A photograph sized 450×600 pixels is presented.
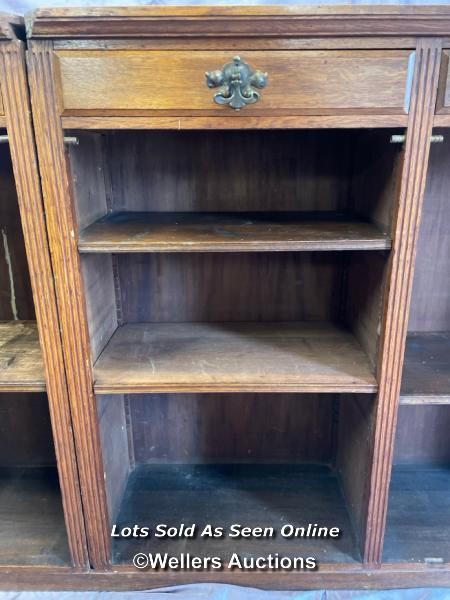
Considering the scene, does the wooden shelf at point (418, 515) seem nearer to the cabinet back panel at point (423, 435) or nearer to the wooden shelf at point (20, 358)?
the cabinet back panel at point (423, 435)

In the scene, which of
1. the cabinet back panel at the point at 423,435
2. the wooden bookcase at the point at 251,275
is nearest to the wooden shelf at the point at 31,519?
the wooden bookcase at the point at 251,275

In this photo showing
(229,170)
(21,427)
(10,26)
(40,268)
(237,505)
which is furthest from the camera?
(21,427)

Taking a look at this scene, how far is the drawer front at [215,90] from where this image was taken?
87cm

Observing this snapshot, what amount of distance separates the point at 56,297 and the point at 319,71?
0.73 m

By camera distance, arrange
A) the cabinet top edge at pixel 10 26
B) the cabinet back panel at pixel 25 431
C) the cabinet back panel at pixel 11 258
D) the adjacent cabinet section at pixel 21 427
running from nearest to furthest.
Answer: the cabinet top edge at pixel 10 26
the adjacent cabinet section at pixel 21 427
the cabinet back panel at pixel 11 258
the cabinet back panel at pixel 25 431

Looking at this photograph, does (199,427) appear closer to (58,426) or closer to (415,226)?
(58,426)

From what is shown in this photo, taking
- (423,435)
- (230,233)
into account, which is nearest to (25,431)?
(230,233)

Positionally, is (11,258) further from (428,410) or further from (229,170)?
(428,410)

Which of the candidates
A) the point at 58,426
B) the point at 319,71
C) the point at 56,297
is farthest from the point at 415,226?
the point at 58,426

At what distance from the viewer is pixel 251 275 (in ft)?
4.57

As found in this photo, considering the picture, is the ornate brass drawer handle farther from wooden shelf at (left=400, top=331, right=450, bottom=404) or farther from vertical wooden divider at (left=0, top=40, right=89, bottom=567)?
wooden shelf at (left=400, top=331, right=450, bottom=404)

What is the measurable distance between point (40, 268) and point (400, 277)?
80 cm

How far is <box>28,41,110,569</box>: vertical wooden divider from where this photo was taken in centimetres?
89

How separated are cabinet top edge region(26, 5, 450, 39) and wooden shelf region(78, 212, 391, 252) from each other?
15.7 inches
